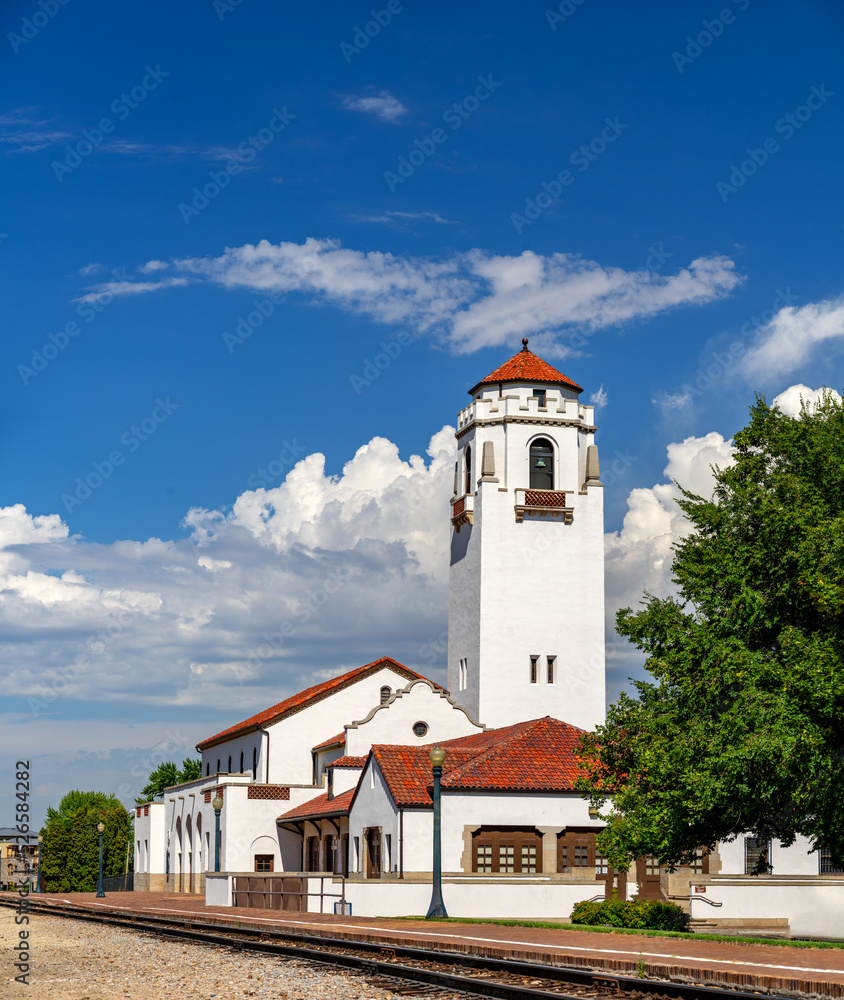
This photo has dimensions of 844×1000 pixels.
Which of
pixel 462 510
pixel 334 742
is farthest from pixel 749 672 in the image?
pixel 334 742

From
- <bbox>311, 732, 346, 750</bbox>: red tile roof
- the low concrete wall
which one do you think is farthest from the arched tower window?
the low concrete wall

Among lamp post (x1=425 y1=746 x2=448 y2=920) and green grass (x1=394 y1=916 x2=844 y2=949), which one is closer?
green grass (x1=394 y1=916 x2=844 y2=949)

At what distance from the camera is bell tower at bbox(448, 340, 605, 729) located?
5319cm

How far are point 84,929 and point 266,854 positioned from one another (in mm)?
26130

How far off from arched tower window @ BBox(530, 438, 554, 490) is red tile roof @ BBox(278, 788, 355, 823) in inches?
657

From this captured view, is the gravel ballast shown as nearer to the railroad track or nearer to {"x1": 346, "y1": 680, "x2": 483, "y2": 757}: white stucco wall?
the railroad track

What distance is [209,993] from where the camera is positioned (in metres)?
15.5

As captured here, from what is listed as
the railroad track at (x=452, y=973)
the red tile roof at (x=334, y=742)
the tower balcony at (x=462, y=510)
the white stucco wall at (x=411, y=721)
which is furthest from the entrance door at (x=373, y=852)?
the tower balcony at (x=462, y=510)

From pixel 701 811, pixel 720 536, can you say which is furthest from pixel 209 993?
pixel 720 536

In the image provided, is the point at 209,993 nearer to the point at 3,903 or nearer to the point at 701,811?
the point at 701,811

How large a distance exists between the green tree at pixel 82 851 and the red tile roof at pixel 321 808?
48.0 meters

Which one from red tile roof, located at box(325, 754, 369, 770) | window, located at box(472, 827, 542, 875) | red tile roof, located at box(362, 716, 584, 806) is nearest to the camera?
window, located at box(472, 827, 542, 875)

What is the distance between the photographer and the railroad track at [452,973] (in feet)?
46.4

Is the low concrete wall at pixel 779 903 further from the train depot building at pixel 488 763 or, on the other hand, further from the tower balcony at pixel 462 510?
the tower balcony at pixel 462 510
